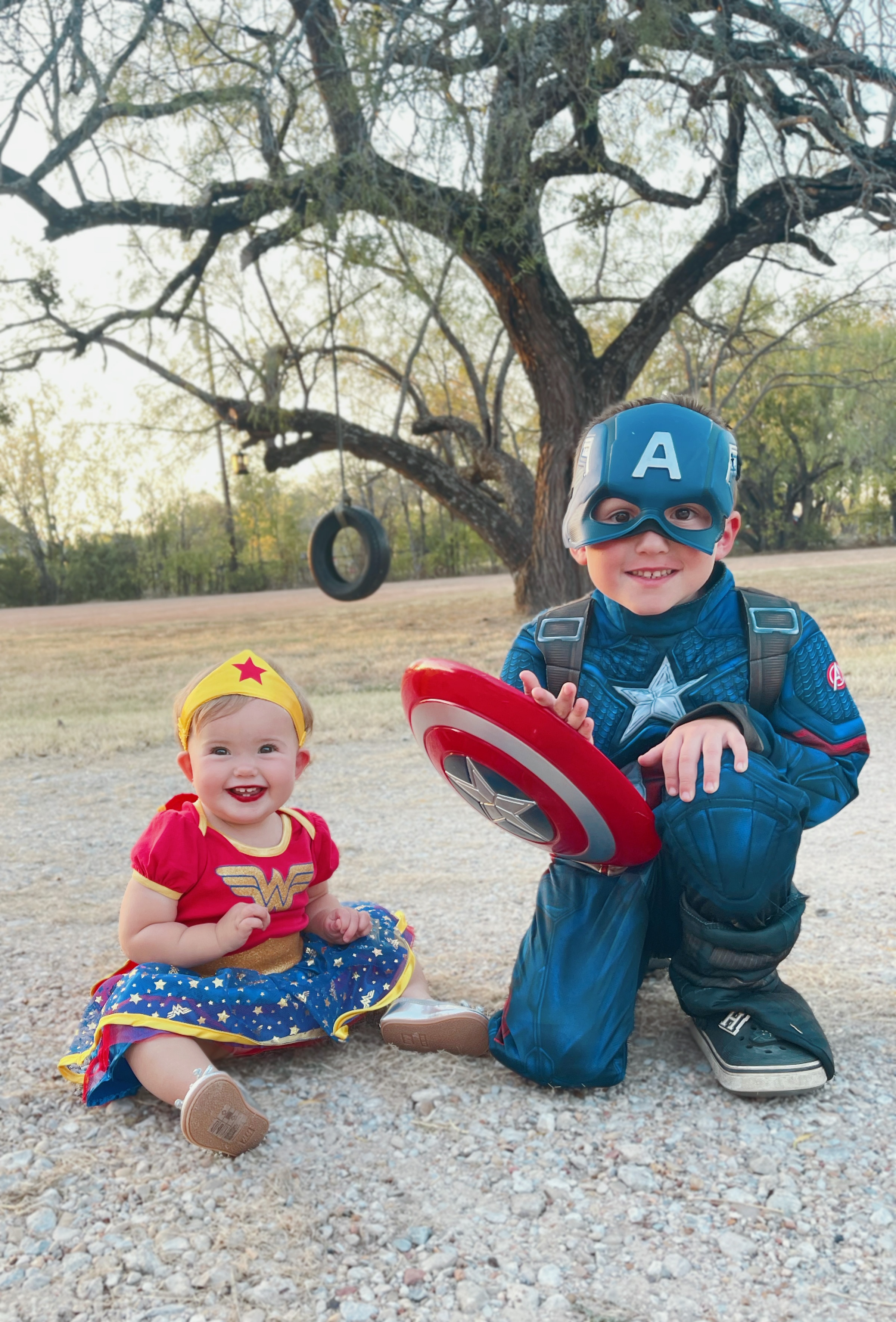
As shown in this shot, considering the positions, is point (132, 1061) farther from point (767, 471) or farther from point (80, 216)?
point (767, 471)

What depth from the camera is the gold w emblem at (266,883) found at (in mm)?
1871

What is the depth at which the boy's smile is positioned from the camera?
1805mm

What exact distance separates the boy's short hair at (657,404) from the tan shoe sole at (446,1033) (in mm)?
1018

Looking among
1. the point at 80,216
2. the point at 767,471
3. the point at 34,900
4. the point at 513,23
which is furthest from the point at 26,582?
the point at 767,471

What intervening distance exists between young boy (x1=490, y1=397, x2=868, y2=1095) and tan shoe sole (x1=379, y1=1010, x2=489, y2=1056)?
4 centimetres

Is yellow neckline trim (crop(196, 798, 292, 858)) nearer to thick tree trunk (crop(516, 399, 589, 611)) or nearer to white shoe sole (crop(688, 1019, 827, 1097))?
white shoe sole (crop(688, 1019, 827, 1097))

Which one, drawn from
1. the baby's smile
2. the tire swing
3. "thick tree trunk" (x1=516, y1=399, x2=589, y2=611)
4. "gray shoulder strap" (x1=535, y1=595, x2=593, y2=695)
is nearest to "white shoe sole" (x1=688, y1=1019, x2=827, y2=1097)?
"gray shoulder strap" (x1=535, y1=595, x2=593, y2=695)

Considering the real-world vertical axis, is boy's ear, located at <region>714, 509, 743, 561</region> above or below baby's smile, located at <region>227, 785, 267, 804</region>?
above

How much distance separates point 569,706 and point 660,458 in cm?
51

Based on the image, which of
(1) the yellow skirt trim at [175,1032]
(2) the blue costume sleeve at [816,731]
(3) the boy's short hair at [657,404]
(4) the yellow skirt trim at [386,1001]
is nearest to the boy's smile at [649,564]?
(3) the boy's short hair at [657,404]

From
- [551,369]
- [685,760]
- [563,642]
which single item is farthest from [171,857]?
[551,369]

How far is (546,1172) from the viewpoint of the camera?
153 centimetres

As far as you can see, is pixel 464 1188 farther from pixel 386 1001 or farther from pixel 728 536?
pixel 728 536

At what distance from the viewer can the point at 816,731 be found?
179cm
